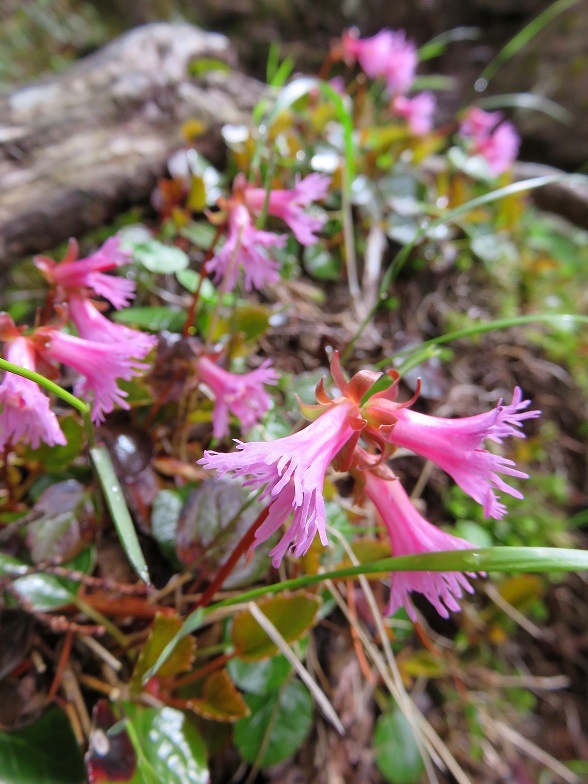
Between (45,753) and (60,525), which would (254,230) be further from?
(45,753)

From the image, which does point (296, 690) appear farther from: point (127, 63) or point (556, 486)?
point (127, 63)

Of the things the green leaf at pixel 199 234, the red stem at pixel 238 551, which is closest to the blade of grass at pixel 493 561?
the red stem at pixel 238 551

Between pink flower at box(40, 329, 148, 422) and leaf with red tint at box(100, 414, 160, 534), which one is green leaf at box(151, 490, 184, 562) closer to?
leaf with red tint at box(100, 414, 160, 534)

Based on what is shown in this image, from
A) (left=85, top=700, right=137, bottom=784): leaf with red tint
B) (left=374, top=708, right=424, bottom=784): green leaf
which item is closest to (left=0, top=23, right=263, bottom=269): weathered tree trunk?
(left=85, top=700, right=137, bottom=784): leaf with red tint

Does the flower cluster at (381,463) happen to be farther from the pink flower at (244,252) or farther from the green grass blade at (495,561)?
the pink flower at (244,252)

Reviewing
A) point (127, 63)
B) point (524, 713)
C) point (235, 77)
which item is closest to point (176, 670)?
point (524, 713)

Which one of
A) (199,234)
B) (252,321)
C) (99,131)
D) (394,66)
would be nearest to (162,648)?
(252,321)
